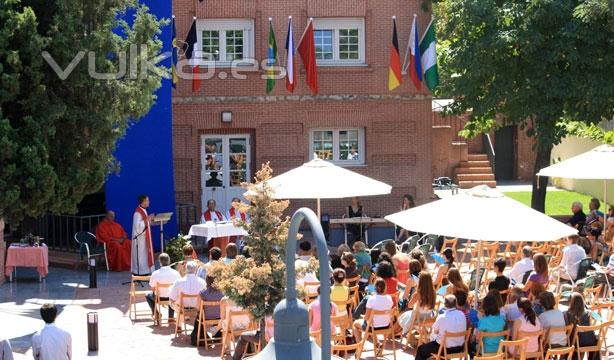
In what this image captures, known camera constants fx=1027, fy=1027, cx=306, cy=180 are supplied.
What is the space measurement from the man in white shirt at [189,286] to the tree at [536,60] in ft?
35.2

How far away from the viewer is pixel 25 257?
1958 cm

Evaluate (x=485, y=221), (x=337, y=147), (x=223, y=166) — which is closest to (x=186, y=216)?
(x=223, y=166)

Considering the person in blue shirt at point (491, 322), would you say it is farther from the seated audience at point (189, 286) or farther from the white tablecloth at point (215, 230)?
the white tablecloth at point (215, 230)

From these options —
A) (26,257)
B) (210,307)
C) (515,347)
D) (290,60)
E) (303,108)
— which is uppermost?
(290,60)

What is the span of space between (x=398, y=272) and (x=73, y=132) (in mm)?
5473

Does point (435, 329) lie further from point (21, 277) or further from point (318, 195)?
point (21, 277)

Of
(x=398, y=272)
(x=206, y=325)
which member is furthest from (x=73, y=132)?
(x=398, y=272)

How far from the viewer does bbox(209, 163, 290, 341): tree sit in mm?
10781

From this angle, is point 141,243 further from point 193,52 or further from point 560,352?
point 560,352

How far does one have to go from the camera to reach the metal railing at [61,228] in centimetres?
2252

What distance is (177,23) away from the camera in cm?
2580

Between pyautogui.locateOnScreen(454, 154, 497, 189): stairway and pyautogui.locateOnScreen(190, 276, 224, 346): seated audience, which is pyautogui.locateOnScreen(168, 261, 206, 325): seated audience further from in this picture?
pyautogui.locateOnScreen(454, 154, 497, 189): stairway

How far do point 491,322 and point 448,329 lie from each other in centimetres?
51

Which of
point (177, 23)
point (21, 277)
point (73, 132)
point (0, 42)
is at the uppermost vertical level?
point (177, 23)
